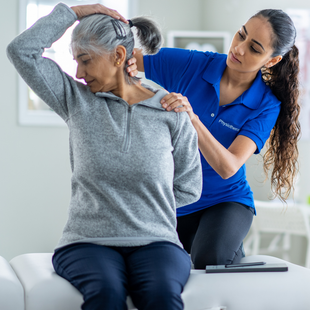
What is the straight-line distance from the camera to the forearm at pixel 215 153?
53.7 inches

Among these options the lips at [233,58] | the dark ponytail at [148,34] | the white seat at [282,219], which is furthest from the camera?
the white seat at [282,219]

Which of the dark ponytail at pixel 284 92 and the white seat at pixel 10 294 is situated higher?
the dark ponytail at pixel 284 92

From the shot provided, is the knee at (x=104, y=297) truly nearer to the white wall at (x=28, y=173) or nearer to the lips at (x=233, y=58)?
the lips at (x=233, y=58)

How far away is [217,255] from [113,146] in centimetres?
56

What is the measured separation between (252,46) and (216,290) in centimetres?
87

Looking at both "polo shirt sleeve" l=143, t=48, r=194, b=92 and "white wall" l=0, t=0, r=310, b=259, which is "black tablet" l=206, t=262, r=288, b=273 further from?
"white wall" l=0, t=0, r=310, b=259

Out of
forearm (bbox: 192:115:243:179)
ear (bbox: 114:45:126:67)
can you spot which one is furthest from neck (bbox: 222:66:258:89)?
ear (bbox: 114:45:126:67)

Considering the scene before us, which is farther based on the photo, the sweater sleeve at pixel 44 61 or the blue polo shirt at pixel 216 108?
the blue polo shirt at pixel 216 108

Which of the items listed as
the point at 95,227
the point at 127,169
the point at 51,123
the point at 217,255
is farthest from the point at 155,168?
the point at 51,123

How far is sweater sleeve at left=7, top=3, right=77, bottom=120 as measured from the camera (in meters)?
1.13

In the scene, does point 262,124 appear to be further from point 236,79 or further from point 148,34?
point 148,34

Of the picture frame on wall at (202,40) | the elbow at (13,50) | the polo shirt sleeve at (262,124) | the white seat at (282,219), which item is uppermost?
the picture frame on wall at (202,40)

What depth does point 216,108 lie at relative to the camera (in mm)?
1607

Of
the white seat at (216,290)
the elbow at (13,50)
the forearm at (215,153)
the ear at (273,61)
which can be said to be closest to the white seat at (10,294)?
the white seat at (216,290)
